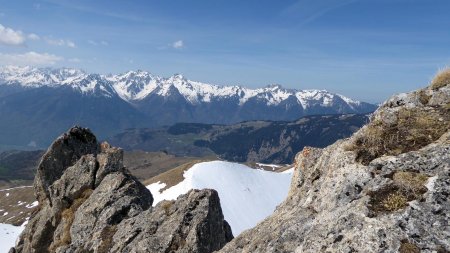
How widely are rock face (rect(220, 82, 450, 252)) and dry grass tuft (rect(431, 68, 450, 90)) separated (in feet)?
0.65

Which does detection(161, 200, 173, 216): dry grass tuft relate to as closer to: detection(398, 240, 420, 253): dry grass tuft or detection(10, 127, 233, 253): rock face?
detection(10, 127, 233, 253): rock face

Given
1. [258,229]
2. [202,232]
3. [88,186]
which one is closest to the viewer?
[258,229]

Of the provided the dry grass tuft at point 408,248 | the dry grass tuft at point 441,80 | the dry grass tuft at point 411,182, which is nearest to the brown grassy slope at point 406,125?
the dry grass tuft at point 441,80

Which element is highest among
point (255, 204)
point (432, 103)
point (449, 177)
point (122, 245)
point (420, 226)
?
point (432, 103)

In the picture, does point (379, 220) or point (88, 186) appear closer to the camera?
point (379, 220)

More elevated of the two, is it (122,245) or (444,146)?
(444,146)

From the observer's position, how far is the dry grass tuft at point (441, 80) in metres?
15.4

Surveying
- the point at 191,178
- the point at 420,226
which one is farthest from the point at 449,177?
the point at 191,178

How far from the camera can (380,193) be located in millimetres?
11969

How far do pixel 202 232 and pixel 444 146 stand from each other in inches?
607

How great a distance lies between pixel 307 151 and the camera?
17.7 m

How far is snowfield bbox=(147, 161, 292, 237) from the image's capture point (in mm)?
97475

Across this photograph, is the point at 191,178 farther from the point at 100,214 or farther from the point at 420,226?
the point at 420,226

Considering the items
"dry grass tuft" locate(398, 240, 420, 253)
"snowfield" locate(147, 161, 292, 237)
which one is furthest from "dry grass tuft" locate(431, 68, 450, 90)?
"snowfield" locate(147, 161, 292, 237)
